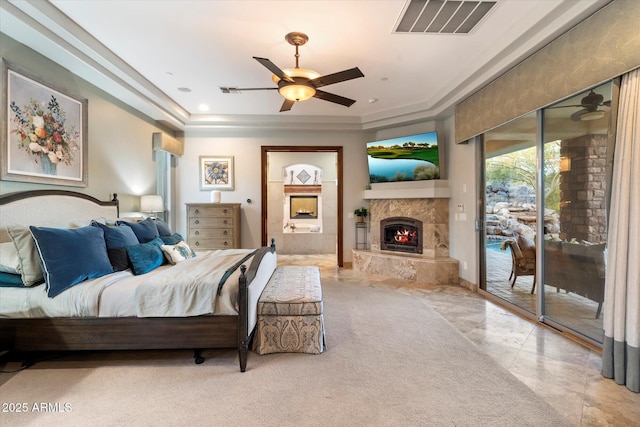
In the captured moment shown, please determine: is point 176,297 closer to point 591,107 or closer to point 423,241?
point 591,107

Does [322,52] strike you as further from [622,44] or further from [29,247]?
[29,247]

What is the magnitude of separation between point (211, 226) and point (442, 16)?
184 inches

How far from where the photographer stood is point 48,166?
9.93ft

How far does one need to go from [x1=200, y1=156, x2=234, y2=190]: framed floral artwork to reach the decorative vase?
9.09 ft

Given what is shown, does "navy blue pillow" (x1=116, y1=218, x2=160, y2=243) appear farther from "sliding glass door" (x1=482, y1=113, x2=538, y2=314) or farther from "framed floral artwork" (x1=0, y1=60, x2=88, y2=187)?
"sliding glass door" (x1=482, y1=113, x2=538, y2=314)

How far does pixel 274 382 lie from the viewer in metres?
2.09

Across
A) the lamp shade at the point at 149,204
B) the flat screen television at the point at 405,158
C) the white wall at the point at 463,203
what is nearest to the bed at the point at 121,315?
the lamp shade at the point at 149,204

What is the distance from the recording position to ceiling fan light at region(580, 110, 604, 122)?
2471mm

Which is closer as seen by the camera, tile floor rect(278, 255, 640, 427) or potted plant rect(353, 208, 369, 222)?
tile floor rect(278, 255, 640, 427)

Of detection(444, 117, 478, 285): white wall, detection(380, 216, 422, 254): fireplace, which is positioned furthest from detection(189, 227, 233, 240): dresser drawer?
detection(444, 117, 478, 285): white wall

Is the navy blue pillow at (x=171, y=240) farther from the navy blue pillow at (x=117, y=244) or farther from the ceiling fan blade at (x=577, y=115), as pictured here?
the ceiling fan blade at (x=577, y=115)

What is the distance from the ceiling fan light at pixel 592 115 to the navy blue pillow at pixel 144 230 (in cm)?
462

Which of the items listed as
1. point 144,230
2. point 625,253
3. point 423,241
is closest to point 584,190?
point 625,253

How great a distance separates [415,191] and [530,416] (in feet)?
12.5
